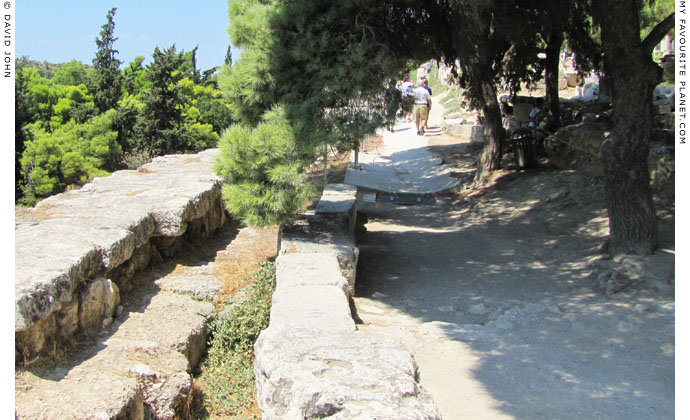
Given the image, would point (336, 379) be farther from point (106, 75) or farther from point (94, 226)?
point (106, 75)

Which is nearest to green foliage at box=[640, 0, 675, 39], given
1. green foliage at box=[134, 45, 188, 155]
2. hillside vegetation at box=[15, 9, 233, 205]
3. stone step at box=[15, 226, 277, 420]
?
hillside vegetation at box=[15, 9, 233, 205]

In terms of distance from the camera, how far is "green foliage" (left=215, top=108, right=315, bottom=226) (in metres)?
5.66

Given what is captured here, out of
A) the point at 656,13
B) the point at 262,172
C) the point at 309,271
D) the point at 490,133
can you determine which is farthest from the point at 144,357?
the point at 656,13

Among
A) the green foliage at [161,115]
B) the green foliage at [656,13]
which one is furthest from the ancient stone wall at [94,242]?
the green foliage at [656,13]

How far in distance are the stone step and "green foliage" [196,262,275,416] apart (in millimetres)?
119

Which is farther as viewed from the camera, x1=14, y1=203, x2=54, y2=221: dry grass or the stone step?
x1=14, y1=203, x2=54, y2=221: dry grass

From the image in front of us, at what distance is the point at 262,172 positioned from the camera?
5773mm

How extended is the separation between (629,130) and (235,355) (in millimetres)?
4958

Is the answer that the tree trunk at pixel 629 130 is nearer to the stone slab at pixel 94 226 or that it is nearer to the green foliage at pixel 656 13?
the stone slab at pixel 94 226

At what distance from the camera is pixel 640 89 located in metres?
6.61

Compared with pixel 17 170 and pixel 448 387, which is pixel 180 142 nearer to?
pixel 17 170

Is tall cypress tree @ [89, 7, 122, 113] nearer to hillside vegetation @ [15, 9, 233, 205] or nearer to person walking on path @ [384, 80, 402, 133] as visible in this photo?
hillside vegetation @ [15, 9, 233, 205]

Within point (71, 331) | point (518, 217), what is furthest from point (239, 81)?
point (518, 217)

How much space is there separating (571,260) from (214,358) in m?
4.60
